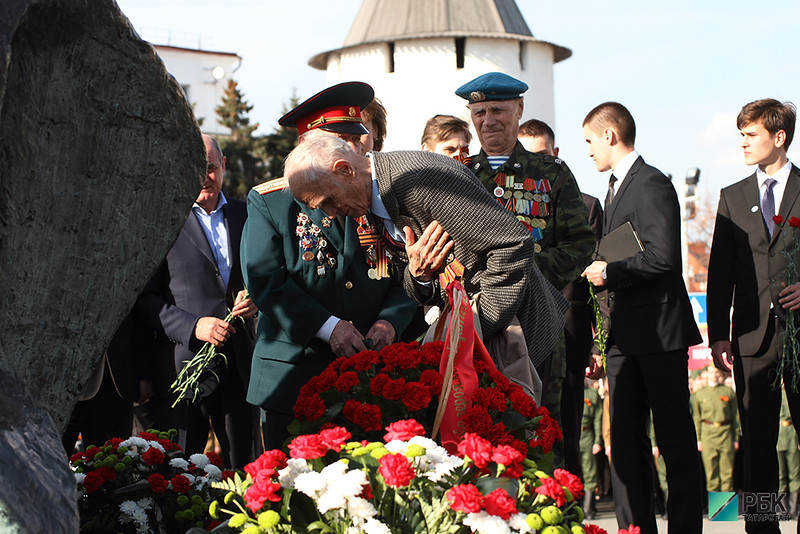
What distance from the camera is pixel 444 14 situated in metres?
37.4

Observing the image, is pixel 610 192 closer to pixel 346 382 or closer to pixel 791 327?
pixel 791 327

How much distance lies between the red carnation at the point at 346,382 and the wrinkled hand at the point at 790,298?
3.26 meters

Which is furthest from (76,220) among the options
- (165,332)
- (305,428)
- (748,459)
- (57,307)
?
(748,459)

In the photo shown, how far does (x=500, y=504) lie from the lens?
284 cm

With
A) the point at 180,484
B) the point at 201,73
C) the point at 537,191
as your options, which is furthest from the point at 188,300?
the point at 201,73

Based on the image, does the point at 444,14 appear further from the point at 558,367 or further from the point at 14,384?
the point at 14,384

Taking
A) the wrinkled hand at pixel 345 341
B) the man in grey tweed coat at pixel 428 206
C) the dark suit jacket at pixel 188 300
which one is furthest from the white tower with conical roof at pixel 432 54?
the man in grey tweed coat at pixel 428 206

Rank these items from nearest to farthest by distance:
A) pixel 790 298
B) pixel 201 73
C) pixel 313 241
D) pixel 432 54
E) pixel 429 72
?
pixel 313 241
pixel 790 298
pixel 429 72
pixel 432 54
pixel 201 73

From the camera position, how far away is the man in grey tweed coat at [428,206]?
361cm

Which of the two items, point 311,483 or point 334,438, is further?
point 334,438

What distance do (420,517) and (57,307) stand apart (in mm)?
1274

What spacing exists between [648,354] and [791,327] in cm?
84

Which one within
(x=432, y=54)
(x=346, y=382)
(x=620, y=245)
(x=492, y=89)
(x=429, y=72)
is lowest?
(x=346, y=382)

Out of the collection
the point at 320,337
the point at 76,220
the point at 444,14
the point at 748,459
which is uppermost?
the point at 444,14
